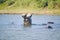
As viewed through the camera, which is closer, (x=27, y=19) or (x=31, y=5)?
(x=27, y=19)

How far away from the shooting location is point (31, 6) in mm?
80875

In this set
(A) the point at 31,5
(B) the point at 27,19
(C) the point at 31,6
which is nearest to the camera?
(B) the point at 27,19

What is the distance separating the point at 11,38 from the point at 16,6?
169ft

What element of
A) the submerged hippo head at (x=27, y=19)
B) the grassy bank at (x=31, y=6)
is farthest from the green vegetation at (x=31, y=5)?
the submerged hippo head at (x=27, y=19)

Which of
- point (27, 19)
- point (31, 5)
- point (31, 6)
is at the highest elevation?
point (27, 19)

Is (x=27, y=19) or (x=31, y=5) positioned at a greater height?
(x=27, y=19)

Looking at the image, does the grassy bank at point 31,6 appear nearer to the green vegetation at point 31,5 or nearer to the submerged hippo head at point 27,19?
the green vegetation at point 31,5

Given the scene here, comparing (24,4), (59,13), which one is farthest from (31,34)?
(24,4)

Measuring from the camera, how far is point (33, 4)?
8231 centimetres

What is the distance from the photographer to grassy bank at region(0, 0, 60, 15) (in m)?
75.8

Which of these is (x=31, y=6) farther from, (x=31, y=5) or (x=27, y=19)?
(x=27, y=19)

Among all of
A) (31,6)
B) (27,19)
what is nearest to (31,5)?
(31,6)

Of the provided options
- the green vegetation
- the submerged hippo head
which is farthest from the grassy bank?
the submerged hippo head

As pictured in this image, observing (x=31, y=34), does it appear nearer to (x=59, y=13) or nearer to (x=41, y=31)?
(x=41, y=31)
